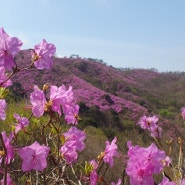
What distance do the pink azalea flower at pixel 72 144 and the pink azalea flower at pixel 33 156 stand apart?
467 millimetres

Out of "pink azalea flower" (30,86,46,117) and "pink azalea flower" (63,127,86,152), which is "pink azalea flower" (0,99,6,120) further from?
"pink azalea flower" (63,127,86,152)

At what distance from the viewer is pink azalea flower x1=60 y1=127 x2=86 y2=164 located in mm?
2045

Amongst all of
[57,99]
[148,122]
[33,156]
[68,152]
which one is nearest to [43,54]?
[57,99]

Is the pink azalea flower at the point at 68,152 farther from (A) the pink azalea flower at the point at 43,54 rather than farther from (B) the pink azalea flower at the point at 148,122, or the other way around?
(B) the pink azalea flower at the point at 148,122

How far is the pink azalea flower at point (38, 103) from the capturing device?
1.79 metres

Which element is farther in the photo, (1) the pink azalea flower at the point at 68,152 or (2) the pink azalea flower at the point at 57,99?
(1) the pink azalea flower at the point at 68,152

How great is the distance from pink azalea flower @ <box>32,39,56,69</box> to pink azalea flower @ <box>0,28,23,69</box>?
0.12m

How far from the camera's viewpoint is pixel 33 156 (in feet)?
5.03

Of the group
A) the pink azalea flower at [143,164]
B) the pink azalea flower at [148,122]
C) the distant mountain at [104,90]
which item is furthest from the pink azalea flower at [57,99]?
the distant mountain at [104,90]

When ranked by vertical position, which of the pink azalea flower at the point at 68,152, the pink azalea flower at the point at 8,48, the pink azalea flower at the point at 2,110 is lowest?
the pink azalea flower at the point at 68,152

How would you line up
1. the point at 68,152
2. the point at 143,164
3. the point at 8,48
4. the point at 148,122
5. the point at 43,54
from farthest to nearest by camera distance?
the point at 148,122 → the point at 68,152 → the point at 43,54 → the point at 8,48 → the point at 143,164

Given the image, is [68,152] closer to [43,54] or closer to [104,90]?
[43,54]

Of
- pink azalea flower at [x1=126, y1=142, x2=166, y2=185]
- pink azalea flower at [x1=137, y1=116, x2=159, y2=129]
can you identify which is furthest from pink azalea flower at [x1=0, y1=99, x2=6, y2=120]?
pink azalea flower at [x1=137, y1=116, x2=159, y2=129]

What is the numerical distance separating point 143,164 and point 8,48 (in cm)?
67
